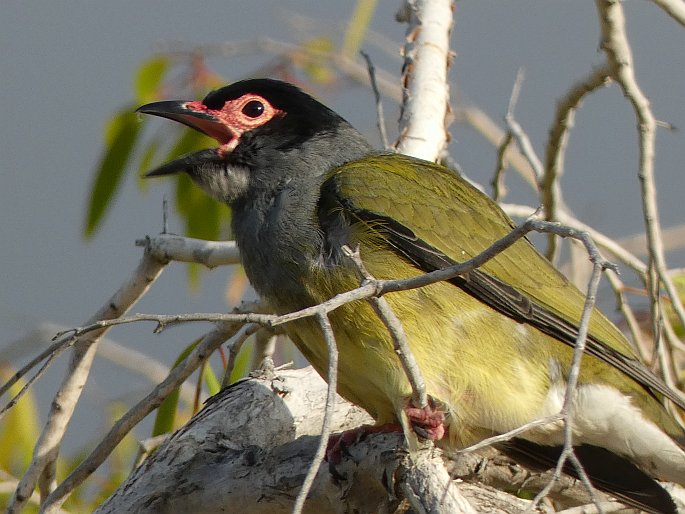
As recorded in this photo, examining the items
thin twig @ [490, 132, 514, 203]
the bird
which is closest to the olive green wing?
the bird

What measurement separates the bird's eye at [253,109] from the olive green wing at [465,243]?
16.1 inches

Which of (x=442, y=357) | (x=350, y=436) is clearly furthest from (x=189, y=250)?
(x=442, y=357)

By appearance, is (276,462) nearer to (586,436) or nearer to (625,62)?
(586,436)

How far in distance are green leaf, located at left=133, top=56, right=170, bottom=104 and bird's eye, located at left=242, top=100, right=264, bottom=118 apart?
6.23 ft

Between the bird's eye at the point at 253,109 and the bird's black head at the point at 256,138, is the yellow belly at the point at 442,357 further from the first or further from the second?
the bird's eye at the point at 253,109

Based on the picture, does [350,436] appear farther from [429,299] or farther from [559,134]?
[559,134]

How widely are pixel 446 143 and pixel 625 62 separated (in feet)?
3.32

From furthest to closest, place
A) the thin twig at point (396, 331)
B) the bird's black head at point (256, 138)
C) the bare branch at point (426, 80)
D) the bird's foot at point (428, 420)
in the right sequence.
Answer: the bare branch at point (426, 80), the bird's black head at point (256, 138), the bird's foot at point (428, 420), the thin twig at point (396, 331)

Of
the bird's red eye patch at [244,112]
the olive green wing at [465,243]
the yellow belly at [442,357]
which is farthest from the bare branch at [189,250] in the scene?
the yellow belly at [442,357]

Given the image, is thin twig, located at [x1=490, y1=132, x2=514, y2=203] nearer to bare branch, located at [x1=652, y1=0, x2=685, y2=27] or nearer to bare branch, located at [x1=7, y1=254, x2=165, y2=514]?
bare branch, located at [x1=652, y1=0, x2=685, y2=27]

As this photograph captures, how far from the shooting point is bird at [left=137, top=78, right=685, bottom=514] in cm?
340

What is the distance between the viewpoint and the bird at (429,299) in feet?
11.1

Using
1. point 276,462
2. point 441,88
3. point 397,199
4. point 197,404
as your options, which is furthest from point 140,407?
point 441,88

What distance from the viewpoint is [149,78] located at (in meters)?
5.91
